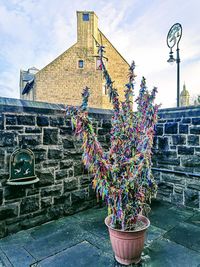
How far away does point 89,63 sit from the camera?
14.3 m

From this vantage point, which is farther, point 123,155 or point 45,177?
point 45,177

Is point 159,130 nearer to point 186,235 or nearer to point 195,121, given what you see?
point 195,121

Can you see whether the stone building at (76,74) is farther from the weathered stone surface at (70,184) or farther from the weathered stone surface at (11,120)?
the weathered stone surface at (11,120)

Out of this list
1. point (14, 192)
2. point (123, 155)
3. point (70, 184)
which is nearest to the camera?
point (123, 155)

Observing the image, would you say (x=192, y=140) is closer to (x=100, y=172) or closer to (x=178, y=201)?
(x=178, y=201)

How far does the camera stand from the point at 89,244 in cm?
217

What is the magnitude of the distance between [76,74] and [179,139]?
12184 mm

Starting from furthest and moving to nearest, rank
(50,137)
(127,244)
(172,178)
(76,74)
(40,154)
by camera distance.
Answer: (76,74), (172,178), (50,137), (40,154), (127,244)

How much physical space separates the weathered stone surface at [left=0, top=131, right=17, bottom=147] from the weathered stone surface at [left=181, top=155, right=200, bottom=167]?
2.72 m

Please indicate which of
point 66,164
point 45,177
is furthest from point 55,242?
point 66,164

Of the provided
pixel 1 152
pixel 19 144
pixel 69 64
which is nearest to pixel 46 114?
pixel 19 144

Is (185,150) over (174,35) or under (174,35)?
under

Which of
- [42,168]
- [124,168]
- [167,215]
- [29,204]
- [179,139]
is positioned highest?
[179,139]

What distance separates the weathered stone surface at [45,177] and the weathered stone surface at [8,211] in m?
0.42
